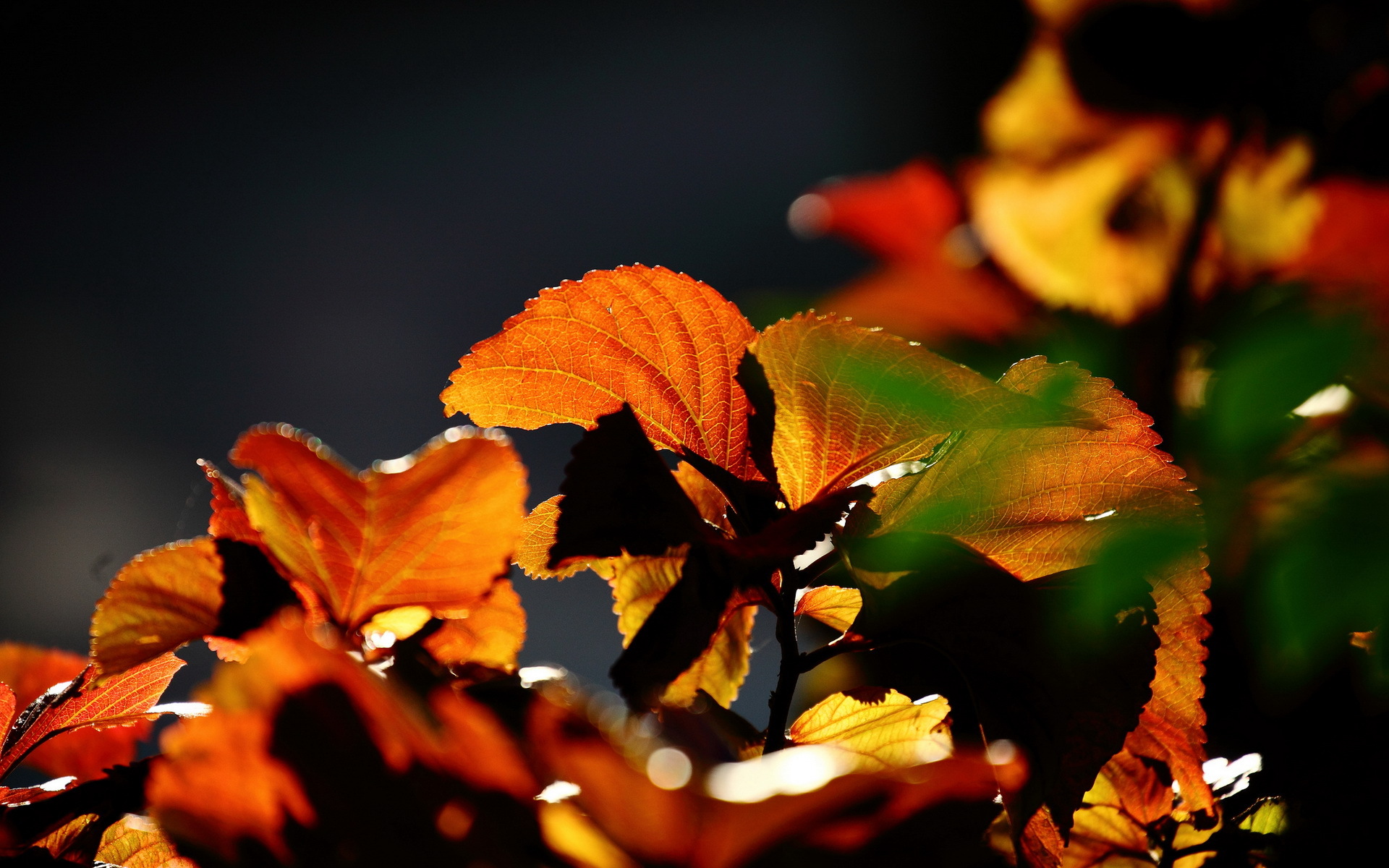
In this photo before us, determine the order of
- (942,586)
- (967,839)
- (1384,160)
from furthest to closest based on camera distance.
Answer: (1384,160)
(942,586)
(967,839)

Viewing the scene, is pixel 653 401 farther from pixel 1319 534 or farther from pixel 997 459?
pixel 1319 534

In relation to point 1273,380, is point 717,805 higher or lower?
higher

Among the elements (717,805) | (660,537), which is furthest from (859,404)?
(717,805)

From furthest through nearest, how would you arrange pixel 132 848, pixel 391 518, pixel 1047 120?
pixel 1047 120 → pixel 132 848 → pixel 391 518

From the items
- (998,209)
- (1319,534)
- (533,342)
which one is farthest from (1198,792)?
(998,209)

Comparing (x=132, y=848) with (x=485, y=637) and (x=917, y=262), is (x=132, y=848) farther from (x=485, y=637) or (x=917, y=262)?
(x=917, y=262)

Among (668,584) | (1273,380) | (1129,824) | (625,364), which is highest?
(625,364)

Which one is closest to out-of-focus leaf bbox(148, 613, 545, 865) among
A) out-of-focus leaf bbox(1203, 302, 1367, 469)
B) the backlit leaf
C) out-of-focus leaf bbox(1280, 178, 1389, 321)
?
the backlit leaf
